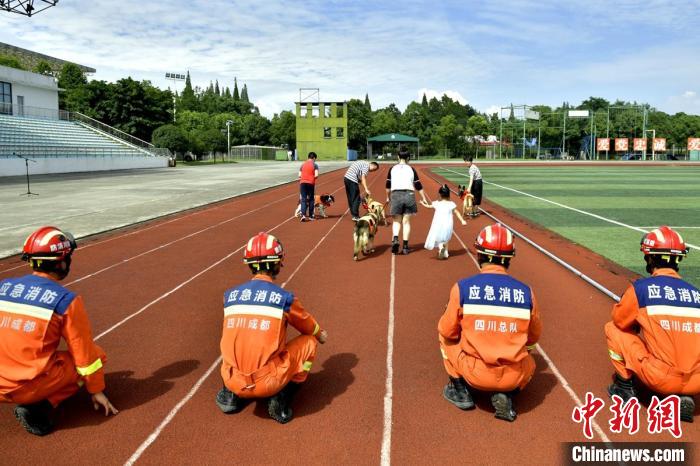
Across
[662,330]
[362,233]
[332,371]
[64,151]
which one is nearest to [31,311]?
[332,371]

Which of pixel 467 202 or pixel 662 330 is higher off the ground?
pixel 467 202

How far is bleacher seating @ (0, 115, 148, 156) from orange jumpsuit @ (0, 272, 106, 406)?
1545 inches

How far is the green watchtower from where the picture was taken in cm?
8444

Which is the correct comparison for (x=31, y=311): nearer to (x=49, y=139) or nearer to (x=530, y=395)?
(x=530, y=395)

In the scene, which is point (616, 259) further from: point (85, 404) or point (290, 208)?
point (290, 208)

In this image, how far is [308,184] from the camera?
1505 centimetres

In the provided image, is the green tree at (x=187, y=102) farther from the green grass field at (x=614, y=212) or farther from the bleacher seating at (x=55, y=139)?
the green grass field at (x=614, y=212)

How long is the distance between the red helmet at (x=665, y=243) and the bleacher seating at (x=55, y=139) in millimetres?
41629

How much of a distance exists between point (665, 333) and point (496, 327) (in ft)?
4.04

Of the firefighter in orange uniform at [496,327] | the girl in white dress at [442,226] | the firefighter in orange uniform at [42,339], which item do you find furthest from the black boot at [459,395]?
the girl in white dress at [442,226]

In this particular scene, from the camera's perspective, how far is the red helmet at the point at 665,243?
165 inches

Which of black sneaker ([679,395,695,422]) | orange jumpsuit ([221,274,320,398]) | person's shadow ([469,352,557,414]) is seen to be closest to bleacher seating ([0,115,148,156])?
orange jumpsuit ([221,274,320,398])

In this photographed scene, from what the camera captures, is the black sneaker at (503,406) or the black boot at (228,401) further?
the black boot at (228,401)

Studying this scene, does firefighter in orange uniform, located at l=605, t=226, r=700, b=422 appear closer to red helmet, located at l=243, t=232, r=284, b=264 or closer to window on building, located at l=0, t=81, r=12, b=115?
red helmet, located at l=243, t=232, r=284, b=264
